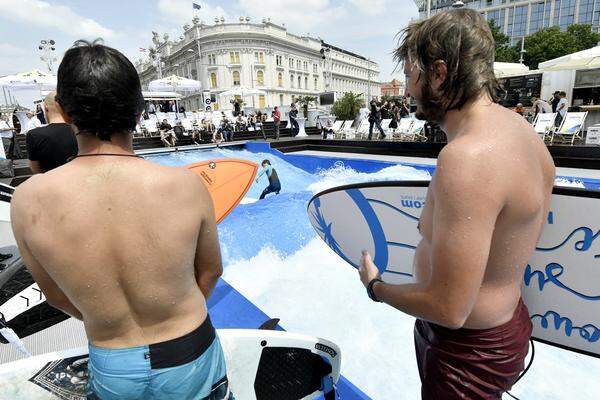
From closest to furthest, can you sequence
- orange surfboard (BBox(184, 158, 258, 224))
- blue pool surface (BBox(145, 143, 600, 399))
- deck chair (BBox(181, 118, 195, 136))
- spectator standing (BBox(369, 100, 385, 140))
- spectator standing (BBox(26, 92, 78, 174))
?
spectator standing (BBox(26, 92, 78, 174)) < blue pool surface (BBox(145, 143, 600, 399)) < orange surfboard (BBox(184, 158, 258, 224)) < spectator standing (BBox(369, 100, 385, 140)) < deck chair (BBox(181, 118, 195, 136))

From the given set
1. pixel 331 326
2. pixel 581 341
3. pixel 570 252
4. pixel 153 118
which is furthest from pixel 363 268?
pixel 153 118

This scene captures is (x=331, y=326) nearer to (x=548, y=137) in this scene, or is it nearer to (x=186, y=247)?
(x=186, y=247)

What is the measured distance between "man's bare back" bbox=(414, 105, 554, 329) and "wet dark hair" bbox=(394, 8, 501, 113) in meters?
0.09

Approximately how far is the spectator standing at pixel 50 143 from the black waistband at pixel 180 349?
2657 mm

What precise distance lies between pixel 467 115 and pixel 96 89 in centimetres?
104

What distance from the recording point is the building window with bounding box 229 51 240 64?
2584 inches

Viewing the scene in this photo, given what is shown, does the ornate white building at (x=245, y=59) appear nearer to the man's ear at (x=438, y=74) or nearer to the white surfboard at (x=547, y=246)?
the white surfboard at (x=547, y=246)

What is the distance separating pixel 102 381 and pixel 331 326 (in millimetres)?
2986

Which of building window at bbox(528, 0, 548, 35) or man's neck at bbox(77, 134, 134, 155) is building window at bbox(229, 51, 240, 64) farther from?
man's neck at bbox(77, 134, 134, 155)

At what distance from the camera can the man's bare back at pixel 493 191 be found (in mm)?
862

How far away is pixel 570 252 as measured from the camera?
5.03ft

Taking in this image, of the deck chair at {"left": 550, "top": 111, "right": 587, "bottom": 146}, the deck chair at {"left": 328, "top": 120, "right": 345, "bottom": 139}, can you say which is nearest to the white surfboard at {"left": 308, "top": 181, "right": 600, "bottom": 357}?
the deck chair at {"left": 550, "top": 111, "right": 587, "bottom": 146}

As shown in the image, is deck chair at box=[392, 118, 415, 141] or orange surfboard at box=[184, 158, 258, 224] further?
deck chair at box=[392, 118, 415, 141]

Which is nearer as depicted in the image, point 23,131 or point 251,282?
point 251,282
